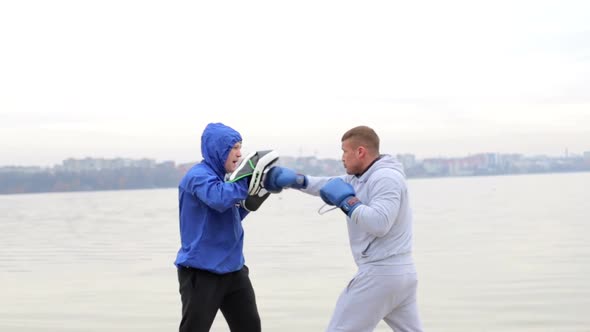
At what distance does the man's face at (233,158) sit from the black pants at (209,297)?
2.13 feet

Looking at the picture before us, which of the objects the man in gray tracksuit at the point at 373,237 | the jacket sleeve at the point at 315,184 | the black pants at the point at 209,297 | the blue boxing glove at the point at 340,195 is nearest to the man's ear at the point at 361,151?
the man in gray tracksuit at the point at 373,237

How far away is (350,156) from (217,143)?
81 cm

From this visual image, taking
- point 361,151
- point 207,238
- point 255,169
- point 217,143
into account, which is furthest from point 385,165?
point 207,238

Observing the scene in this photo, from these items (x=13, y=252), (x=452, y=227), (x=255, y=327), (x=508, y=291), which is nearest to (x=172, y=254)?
(x=13, y=252)

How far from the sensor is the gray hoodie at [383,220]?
498 centimetres

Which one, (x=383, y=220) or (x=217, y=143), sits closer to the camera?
(x=383, y=220)

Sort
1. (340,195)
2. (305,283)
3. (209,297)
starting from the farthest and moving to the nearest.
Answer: (305,283), (209,297), (340,195)

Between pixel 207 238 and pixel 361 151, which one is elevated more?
pixel 361 151

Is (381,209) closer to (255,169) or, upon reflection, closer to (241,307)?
(255,169)

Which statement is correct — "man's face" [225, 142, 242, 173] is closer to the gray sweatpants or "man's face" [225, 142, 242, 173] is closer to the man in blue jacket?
the man in blue jacket

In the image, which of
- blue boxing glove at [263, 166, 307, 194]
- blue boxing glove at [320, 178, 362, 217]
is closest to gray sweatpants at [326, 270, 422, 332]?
blue boxing glove at [320, 178, 362, 217]

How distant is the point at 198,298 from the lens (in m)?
5.44

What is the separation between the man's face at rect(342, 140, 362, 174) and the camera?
5.26m

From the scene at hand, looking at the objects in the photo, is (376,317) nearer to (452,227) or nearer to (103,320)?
(103,320)
